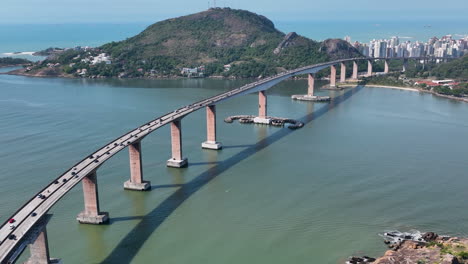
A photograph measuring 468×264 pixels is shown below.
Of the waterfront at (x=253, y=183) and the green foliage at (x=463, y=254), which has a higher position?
the waterfront at (x=253, y=183)

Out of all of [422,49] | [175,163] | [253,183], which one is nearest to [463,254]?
[253,183]

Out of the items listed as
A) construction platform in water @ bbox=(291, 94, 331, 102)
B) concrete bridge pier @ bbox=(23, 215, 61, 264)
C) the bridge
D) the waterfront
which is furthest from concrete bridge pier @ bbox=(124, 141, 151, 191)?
construction platform in water @ bbox=(291, 94, 331, 102)

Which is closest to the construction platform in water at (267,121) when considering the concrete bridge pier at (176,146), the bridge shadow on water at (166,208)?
the bridge shadow on water at (166,208)

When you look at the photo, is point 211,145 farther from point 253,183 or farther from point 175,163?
point 253,183

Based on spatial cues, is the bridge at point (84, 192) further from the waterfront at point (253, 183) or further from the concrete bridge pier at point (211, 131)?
the waterfront at point (253, 183)

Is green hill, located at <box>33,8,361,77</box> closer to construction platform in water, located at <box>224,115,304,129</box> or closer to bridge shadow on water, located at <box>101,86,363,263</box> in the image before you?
construction platform in water, located at <box>224,115,304,129</box>

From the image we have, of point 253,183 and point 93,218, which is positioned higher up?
point 253,183

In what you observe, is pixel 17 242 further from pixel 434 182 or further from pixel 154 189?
pixel 434 182
